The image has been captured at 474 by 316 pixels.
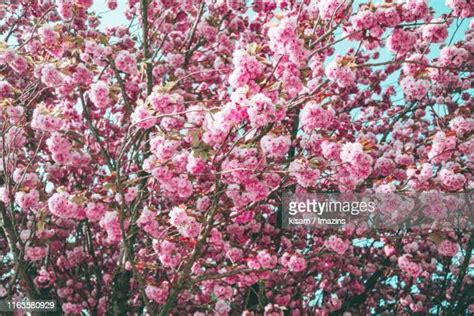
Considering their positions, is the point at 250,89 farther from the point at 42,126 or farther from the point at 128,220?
the point at 128,220

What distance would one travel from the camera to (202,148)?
15.3 feet

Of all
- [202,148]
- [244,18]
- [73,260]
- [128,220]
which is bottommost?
[73,260]

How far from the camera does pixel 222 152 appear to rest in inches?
202

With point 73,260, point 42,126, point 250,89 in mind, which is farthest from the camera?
point 73,260

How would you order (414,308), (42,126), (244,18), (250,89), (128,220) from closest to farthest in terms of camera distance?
(250,89) < (42,126) < (128,220) < (244,18) < (414,308)

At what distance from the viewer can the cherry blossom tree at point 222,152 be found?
14.9ft

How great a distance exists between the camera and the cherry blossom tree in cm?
454

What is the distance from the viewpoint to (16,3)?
817 centimetres

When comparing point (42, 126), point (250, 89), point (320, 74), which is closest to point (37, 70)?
point (42, 126)

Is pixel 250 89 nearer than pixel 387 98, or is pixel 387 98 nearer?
pixel 250 89

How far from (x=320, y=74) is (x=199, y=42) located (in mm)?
2802

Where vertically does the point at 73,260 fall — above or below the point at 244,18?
below

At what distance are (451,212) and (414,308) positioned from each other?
10.6ft

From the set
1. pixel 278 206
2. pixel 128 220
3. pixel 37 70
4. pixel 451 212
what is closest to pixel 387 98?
pixel 278 206
